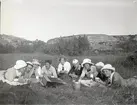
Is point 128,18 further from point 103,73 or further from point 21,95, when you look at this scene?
point 21,95

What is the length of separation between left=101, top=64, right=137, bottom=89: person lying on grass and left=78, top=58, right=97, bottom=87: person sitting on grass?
0.51 feet

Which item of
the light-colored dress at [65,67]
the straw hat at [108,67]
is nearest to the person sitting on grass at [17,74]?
the light-colored dress at [65,67]

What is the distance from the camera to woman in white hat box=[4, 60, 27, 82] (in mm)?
2922

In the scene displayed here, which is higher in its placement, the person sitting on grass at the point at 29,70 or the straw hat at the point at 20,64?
the straw hat at the point at 20,64

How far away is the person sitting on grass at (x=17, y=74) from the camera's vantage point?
115 inches

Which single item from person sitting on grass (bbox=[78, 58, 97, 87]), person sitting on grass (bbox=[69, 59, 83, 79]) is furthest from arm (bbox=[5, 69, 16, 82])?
person sitting on grass (bbox=[78, 58, 97, 87])

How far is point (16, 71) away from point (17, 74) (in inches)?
1.7

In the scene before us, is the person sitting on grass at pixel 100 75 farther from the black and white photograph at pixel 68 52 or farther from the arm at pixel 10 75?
the arm at pixel 10 75

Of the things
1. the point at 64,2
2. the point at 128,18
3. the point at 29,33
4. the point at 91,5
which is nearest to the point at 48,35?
the point at 29,33

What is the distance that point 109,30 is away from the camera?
10.1 ft

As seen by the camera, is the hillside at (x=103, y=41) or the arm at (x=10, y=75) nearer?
the arm at (x=10, y=75)

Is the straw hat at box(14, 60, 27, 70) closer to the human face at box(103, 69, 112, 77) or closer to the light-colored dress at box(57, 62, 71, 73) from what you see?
the light-colored dress at box(57, 62, 71, 73)

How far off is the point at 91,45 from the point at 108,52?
0.26 metres

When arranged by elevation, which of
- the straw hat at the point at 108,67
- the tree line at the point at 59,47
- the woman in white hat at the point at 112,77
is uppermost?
the tree line at the point at 59,47
